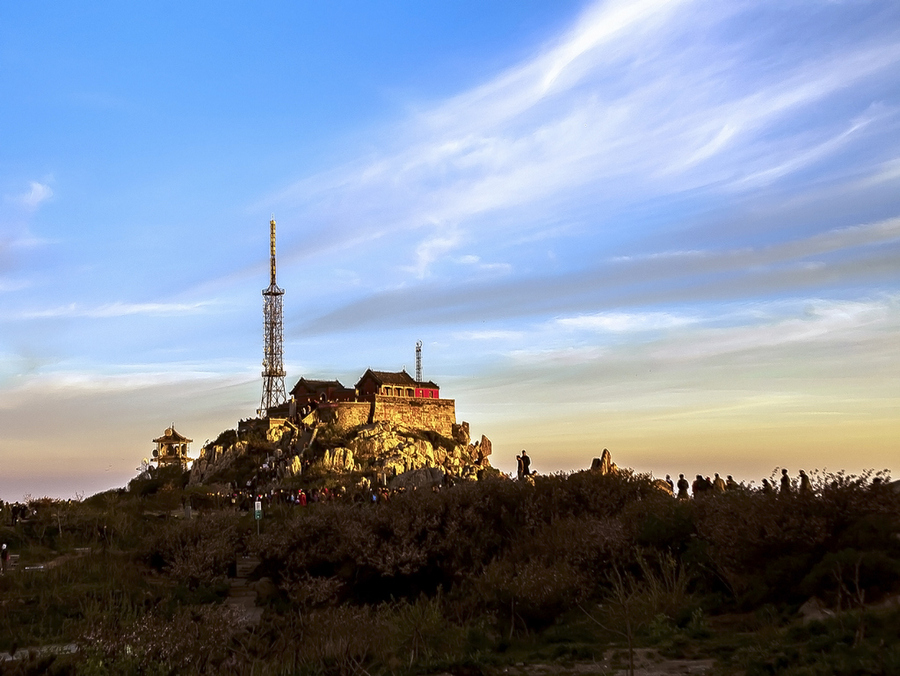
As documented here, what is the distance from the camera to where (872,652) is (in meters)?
12.3

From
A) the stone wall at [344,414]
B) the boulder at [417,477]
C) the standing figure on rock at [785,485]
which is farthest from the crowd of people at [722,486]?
the stone wall at [344,414]

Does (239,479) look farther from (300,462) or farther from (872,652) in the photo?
(872,652)

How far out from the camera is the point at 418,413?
9638 cm

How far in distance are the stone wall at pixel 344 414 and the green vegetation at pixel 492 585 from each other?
4886 centimetres

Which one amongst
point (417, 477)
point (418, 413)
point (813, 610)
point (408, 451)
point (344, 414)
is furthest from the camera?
point (418, 413)

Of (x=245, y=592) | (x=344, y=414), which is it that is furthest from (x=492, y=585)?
(x=344, y=414)

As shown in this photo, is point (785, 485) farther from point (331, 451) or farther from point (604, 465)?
point (331, 451)

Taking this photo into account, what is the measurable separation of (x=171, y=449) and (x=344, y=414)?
19.3 meters

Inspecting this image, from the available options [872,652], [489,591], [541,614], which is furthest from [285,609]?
[872,652]

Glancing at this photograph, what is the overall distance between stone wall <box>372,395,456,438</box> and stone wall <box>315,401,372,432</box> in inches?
56.3

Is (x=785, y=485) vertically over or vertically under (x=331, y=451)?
under

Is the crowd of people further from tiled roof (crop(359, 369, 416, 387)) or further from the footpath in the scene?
tiled roof (crop(359, 369, 416, 387))

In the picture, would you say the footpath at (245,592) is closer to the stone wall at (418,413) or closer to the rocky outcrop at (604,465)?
the rocky outcrop at (604,465)

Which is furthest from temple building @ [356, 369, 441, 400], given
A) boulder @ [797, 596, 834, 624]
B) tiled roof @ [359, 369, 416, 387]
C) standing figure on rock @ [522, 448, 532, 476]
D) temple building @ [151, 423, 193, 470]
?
boulder @ [797, 596, 834, 624]
